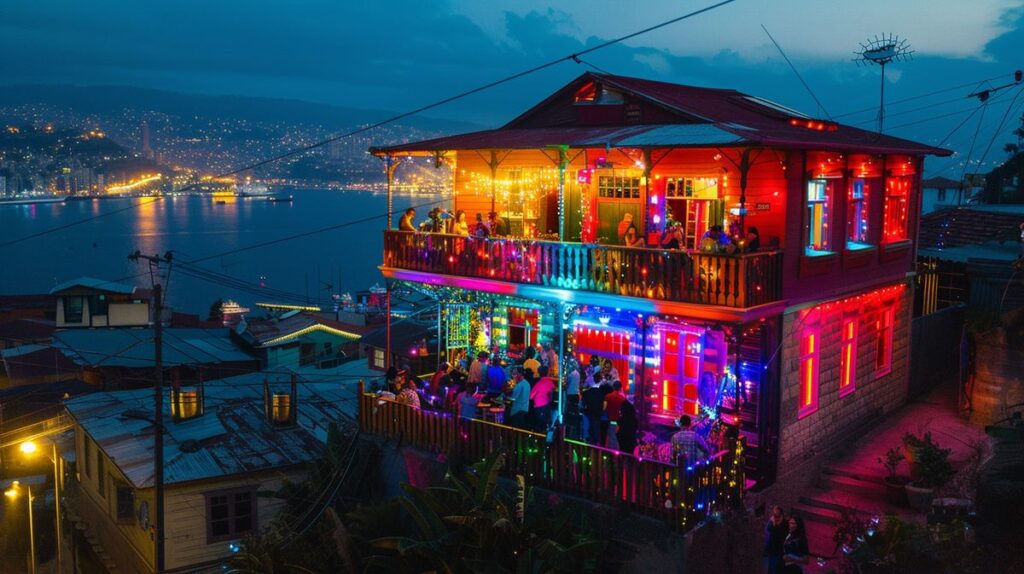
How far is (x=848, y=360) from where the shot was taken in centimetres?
1858

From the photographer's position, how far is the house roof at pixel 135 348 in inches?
1398

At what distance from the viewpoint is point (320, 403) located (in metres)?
26.5

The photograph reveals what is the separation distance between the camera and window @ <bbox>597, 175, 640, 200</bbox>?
1888cm

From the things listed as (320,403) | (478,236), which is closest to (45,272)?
(320,403)

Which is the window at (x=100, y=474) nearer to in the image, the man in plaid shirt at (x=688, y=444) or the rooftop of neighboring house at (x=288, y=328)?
the rooftop of neighboring house at (x=288, y=328)

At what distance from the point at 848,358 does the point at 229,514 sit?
51.5ft

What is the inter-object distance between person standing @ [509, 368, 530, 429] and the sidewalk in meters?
5.34

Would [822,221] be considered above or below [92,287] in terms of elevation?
above

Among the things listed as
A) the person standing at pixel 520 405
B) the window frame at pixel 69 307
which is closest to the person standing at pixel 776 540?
the person standing at pixel 520 405

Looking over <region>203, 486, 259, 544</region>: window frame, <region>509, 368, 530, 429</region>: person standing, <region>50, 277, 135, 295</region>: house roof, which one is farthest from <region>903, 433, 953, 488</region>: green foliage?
<region>50, 277, 135, 295</region>: house roof

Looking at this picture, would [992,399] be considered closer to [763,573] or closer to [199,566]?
[763,573]

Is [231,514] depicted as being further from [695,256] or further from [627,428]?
[695,256]

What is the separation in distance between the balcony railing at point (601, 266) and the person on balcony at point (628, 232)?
713 millimetres

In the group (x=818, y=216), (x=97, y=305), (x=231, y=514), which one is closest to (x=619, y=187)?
(x=818, y=216)
